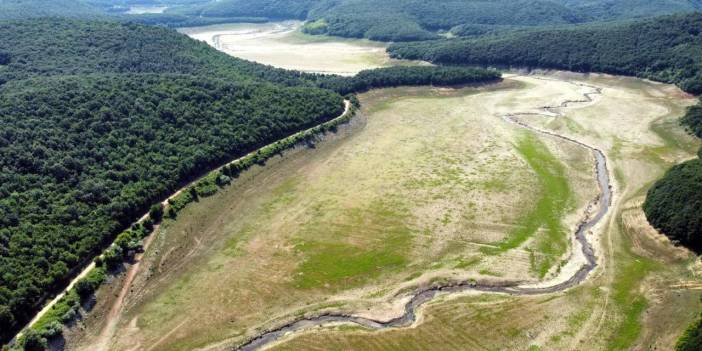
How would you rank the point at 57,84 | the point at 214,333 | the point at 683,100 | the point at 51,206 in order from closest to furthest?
1. the point at 214,333
2. the point at 51,206
3. the point at 57,84
4. the point at 683,100

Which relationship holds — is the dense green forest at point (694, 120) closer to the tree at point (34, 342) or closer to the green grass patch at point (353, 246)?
the green grass patch at point (353, 246)

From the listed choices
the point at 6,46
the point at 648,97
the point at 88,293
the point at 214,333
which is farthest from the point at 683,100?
the point at 6,46

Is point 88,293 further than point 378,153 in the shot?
No

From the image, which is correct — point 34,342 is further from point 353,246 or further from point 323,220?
point 323,220

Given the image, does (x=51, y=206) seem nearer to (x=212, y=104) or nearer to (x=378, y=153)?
(x=212, y=104)

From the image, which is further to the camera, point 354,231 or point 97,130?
point 97,130

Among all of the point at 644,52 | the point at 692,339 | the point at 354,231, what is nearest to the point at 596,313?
the point at 692,339
